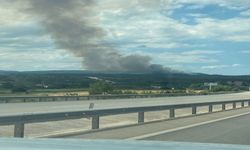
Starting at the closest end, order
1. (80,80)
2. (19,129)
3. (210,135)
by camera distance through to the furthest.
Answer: (19,129)
(210,135)
(80,80)

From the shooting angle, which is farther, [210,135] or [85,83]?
[85,83]

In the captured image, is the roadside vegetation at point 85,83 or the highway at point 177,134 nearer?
the highway at point 177,134

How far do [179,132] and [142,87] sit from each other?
68.2 metres

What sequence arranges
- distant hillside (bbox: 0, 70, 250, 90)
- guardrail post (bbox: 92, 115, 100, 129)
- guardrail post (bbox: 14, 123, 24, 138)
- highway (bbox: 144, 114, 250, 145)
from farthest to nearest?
distant hillside (bbox: 0, 70, 250, 90) < guardrail post (bbox: 92, 115, 100, 129) < highway (bbox: 144, 114, 250, 145) < guardrail post (bbox: 14, 123, 24, 138)

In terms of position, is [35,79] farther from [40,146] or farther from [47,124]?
[40,146]

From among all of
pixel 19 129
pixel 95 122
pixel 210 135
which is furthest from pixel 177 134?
pixel 19 129

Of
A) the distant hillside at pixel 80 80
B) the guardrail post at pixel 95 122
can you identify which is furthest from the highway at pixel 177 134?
the distant hillside at pixel 80 80

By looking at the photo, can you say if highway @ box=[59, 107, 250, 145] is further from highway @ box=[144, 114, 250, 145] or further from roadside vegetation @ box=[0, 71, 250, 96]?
roadside vegetation @ box=[0, 71, 250, 96]

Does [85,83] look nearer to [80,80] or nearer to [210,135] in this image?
[80,80]

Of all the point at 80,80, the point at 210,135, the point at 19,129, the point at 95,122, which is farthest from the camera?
the point at 80,80

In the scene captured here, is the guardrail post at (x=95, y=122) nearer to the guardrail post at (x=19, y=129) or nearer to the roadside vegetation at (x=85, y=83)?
the guardrail post at (x=19, y=129)

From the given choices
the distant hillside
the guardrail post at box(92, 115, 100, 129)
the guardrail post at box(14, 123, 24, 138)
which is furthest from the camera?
the distant hillside

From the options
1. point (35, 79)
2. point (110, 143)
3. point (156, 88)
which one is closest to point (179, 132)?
point (110, 143)

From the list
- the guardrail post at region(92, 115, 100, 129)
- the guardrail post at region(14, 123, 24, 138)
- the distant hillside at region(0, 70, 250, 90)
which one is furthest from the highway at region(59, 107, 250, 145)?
the distant hillside at region(0, 70, 250, 90)
